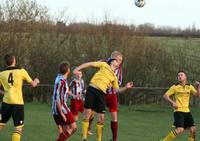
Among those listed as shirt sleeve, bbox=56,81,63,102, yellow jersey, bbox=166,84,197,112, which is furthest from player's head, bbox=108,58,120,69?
shirt sleeve, bbox=56,81,63,102

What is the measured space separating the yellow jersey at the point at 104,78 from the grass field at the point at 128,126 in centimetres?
191

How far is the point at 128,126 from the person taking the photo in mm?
17125

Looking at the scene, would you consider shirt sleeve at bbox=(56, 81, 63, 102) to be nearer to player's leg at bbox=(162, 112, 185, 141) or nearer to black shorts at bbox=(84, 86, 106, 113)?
black shorts at bbox=(84, 86, 106, 113)

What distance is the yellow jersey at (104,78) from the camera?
11.9m

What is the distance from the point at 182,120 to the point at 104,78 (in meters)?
2.03

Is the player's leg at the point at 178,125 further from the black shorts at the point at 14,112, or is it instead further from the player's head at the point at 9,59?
the player's head at the point at 9,59

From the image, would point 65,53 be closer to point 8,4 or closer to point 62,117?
point 8,4

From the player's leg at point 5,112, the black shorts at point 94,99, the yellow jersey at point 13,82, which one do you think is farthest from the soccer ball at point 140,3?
the player's leg at point 5,112

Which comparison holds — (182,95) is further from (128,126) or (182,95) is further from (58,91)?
(128,126)

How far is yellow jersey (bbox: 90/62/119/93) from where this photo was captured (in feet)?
39.0

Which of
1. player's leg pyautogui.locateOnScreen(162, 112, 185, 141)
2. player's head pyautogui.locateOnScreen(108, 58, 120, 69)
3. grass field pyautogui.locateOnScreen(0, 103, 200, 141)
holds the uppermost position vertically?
player's head pyautogui.locateOnScreen(108, 58, 120, 69)

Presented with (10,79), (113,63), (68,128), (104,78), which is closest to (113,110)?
(104,78)

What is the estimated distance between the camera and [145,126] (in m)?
17.4

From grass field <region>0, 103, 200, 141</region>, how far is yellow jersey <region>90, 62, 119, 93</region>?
1910 mm
